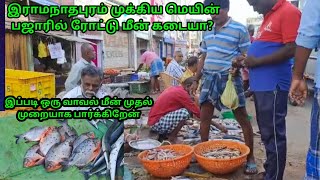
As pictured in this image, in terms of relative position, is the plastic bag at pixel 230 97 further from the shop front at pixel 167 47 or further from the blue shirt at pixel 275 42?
the shop front at pixel 167 47

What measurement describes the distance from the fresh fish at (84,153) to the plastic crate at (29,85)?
2.00 feet

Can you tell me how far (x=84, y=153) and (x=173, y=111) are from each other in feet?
5.65

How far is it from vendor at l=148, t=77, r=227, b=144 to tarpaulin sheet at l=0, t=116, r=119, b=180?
1.63m

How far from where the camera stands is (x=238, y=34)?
3.42 metres

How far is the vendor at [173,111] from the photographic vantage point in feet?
14.3

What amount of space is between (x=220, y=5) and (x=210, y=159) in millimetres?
1446

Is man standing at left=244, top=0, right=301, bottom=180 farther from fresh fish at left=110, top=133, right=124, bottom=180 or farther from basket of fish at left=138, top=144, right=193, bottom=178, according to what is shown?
fresh fish at left=110, top=133, right=124, bottom=180

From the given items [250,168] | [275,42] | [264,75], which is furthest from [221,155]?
[275,42]

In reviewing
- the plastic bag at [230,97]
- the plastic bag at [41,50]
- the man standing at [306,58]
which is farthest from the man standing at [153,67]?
the man standing at [306,58]

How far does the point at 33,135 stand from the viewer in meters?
2.87

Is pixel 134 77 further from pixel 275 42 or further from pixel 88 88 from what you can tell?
pixel 275 42

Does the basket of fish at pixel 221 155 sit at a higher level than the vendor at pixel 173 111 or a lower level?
lower

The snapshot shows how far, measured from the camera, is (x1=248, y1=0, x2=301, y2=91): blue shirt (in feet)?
8.43

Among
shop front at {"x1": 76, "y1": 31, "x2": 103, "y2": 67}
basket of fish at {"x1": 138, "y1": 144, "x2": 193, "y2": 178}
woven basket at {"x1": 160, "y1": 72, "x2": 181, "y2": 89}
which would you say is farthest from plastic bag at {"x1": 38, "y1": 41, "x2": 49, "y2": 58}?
woven basket at {"x1": 160, "y1": 72, "x2": 181, "y2": 89}
